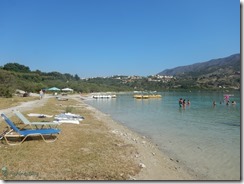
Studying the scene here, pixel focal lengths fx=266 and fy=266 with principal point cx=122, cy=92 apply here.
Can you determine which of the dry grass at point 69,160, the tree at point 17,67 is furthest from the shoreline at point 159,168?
the tree at point 17,67

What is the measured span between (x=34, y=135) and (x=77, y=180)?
583cm

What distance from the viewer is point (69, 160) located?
8719 millimetres

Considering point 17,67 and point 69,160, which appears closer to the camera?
point 69,160

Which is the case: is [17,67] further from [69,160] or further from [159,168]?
[159,168]

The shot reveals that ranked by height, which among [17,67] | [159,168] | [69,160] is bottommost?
[159,168]

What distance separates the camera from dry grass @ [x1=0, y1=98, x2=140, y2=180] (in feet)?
24.1

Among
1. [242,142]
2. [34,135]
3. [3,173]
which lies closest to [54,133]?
[34,135]

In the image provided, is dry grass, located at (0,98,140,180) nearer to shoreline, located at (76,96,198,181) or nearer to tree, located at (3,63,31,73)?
shoreline, located at (76,96,198,181)

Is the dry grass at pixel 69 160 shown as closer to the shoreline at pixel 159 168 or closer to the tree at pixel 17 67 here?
the shoreline at pixel 159 168

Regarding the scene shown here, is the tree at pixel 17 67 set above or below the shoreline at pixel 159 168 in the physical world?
A: above

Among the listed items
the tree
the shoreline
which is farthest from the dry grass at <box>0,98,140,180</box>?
the tree

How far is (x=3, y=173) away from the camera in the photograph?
23.9ft

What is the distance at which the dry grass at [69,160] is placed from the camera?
7.36m

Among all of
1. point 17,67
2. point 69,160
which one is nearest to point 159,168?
point 69,160
